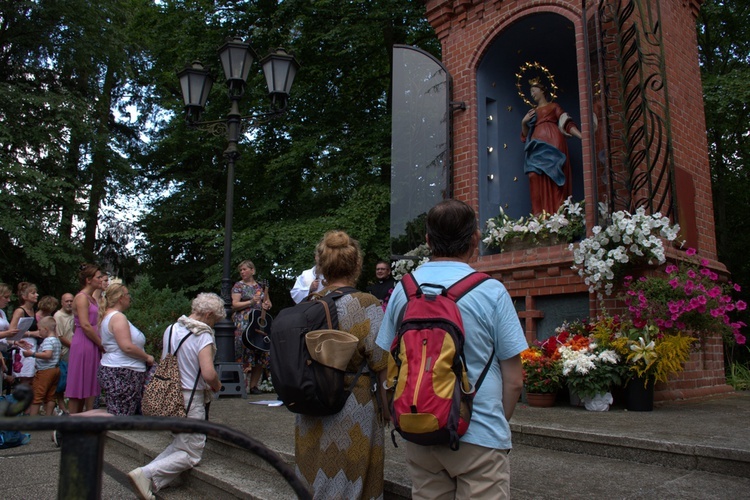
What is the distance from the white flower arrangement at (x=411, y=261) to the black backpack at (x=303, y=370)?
5.10 meters

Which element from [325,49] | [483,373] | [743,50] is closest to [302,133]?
[325,49]

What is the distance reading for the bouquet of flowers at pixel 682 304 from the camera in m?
5.36

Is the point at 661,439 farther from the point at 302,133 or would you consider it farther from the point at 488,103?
the point at 302,133

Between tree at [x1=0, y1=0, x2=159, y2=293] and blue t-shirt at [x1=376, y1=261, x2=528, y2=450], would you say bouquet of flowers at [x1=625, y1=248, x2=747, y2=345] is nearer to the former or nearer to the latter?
blue t-shirt at [x1=376, y1=261, x2=528, y2=450]

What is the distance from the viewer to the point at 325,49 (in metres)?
14.8

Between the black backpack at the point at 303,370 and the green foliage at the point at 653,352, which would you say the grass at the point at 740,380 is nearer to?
the green foliage at the point at 653,352

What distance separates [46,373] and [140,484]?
13.7ft

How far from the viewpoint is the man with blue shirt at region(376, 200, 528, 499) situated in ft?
7.14

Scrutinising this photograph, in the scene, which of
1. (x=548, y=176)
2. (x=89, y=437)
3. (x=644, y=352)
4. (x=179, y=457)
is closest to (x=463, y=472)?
(x=89, y=437)

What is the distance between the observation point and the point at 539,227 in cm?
719

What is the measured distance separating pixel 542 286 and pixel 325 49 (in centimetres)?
994

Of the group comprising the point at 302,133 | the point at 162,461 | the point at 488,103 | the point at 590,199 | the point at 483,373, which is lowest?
the point at 162,461

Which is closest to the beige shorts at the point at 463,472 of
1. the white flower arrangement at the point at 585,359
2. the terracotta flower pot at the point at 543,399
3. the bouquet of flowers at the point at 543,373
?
the white flower arrangement at the point at 585,359

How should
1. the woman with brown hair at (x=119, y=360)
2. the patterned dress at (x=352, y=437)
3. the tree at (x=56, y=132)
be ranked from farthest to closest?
the tree at (x=56, y=132) → the woman with brown hair at (x=119, y=360) → the patterned dress at (x=352, y=437)
